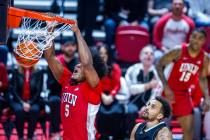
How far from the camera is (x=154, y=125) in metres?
7.10

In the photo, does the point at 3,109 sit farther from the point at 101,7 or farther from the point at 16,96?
the point at 101,7

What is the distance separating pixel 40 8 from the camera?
11969 millimetres

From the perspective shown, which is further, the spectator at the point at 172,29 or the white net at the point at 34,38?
the spectator at the point at 172,29

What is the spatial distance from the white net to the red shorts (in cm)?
270

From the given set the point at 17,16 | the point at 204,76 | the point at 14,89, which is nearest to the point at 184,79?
the point at 204,76

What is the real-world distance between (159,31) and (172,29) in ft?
0.64

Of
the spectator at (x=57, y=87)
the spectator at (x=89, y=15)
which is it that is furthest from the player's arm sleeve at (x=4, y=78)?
the spectator at (x=89, y=15)

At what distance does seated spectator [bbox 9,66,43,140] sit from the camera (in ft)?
30.8

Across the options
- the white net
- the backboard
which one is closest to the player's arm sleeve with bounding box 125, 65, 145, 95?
the white net

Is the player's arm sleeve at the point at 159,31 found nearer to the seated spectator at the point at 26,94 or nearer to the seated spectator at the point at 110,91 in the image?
the seated spectator at the point at 110,91

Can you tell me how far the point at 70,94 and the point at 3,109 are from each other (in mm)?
2575

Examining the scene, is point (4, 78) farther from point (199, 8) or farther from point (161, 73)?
point (199, 8)

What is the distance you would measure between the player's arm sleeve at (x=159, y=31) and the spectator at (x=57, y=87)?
4.69ft

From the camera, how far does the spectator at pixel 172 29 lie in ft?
34.7
